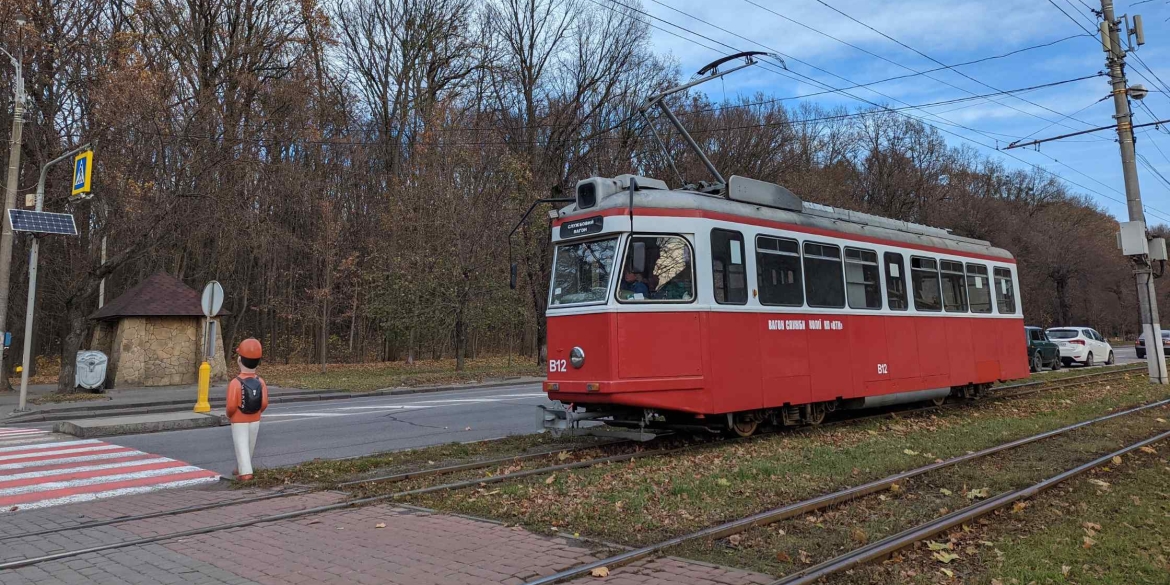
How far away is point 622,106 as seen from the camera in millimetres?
33312

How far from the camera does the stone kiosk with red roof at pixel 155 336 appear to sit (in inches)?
942

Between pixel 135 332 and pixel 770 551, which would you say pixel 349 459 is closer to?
pixel 770 551

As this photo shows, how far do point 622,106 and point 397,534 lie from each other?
96.8 feet

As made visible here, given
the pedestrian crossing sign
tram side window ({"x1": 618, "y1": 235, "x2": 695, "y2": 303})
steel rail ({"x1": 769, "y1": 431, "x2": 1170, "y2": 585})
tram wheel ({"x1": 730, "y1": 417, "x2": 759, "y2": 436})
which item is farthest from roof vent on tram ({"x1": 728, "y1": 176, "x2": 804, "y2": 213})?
the pedestrian crossing sign

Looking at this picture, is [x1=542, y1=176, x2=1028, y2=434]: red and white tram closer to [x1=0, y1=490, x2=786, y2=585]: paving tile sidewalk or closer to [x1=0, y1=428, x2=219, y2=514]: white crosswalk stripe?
[x1=0, y1=490, x2=786, y2=585]: paving tile sidewalk

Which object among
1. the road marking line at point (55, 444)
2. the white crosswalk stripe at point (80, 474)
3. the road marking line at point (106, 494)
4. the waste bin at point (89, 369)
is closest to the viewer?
the road marking line at point (106, 494)

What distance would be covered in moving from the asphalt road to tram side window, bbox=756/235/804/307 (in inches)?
182

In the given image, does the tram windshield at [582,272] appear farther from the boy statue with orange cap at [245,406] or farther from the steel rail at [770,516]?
the boy statue with orange cap at [245,406]

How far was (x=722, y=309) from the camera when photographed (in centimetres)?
945

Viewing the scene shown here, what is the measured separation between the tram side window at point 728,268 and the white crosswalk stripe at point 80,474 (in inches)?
254

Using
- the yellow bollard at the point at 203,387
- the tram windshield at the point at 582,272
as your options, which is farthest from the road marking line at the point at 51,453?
the tram windshield at the point at 582,272

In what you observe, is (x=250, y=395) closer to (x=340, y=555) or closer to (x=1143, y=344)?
(x=340, y=555)

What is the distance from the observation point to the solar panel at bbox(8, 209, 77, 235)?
16.7m

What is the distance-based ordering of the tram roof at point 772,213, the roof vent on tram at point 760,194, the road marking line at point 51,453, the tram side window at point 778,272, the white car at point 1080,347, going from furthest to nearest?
the white car at point 1080,347
the roof vent on tram at point 760,194
the road marking line at point 51,453
the tram side window at point 778,272
the tram roof at point 772,213
